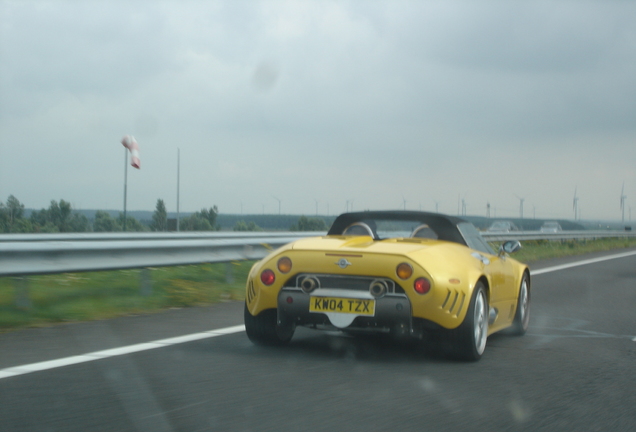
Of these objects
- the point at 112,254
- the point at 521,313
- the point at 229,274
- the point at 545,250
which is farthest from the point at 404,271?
the point at 545,250

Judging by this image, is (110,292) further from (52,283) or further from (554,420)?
(554,420)

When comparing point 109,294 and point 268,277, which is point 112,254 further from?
point 268,277

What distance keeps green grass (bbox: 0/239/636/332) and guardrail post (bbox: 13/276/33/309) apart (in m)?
0.02

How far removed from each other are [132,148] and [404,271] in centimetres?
1017

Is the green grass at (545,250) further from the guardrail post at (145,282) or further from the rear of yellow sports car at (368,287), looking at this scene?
the rear of yellow sports car at (368,287)

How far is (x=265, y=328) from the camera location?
620 centimetres

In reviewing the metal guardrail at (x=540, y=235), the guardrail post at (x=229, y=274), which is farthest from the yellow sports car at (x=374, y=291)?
the metal guardrail at (x=540, y=235)

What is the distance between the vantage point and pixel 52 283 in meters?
10.2

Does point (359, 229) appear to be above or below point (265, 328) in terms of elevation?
above

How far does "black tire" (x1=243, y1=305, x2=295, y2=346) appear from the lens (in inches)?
243

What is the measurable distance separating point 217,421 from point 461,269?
8.45 ft

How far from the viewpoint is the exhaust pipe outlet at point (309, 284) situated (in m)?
5.77

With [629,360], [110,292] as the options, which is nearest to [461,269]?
[629,360]

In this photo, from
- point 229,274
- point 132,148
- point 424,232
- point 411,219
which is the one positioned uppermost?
point 132,148
